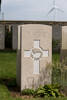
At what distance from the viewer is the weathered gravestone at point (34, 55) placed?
7.25m

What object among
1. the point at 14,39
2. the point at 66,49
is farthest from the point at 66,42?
the point at 14,39

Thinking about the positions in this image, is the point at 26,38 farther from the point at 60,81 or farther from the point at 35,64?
the point at 60,81

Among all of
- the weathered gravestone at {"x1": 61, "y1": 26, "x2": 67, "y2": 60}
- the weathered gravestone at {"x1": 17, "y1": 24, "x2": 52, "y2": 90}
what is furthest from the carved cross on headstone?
the weathered gravestone at {"x1": 61, "y1": 26, "x2": 67, "y2": 60}

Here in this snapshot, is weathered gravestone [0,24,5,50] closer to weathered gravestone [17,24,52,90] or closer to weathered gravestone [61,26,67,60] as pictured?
weathered gravestone [61,26,67,60]

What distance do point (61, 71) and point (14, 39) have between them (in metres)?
15.1

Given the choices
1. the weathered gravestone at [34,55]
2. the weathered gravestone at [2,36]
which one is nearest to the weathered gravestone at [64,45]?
the weathered gravestone at [34,55]

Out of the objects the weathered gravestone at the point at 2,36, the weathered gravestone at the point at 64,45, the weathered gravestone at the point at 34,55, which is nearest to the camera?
the weathered gravestone at the point at 34,55

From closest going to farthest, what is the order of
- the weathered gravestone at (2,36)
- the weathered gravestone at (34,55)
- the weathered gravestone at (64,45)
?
the weathered gravestone at (34,55)
the weathered gravestone at (64,45)
the weathered gravestone at (2,36)

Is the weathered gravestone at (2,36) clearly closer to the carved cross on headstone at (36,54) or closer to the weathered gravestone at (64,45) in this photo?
the weathered gravestone at (64,45)

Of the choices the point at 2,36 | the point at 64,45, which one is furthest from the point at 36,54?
the point at 2,36

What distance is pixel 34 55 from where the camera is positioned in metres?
7.42

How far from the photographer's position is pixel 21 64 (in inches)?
285

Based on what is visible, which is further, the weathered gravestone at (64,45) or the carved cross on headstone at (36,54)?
the weathered gravestone at (64,45)

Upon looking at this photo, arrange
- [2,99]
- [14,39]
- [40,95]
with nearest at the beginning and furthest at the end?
[2,99]
[40,95]
[14,39]
